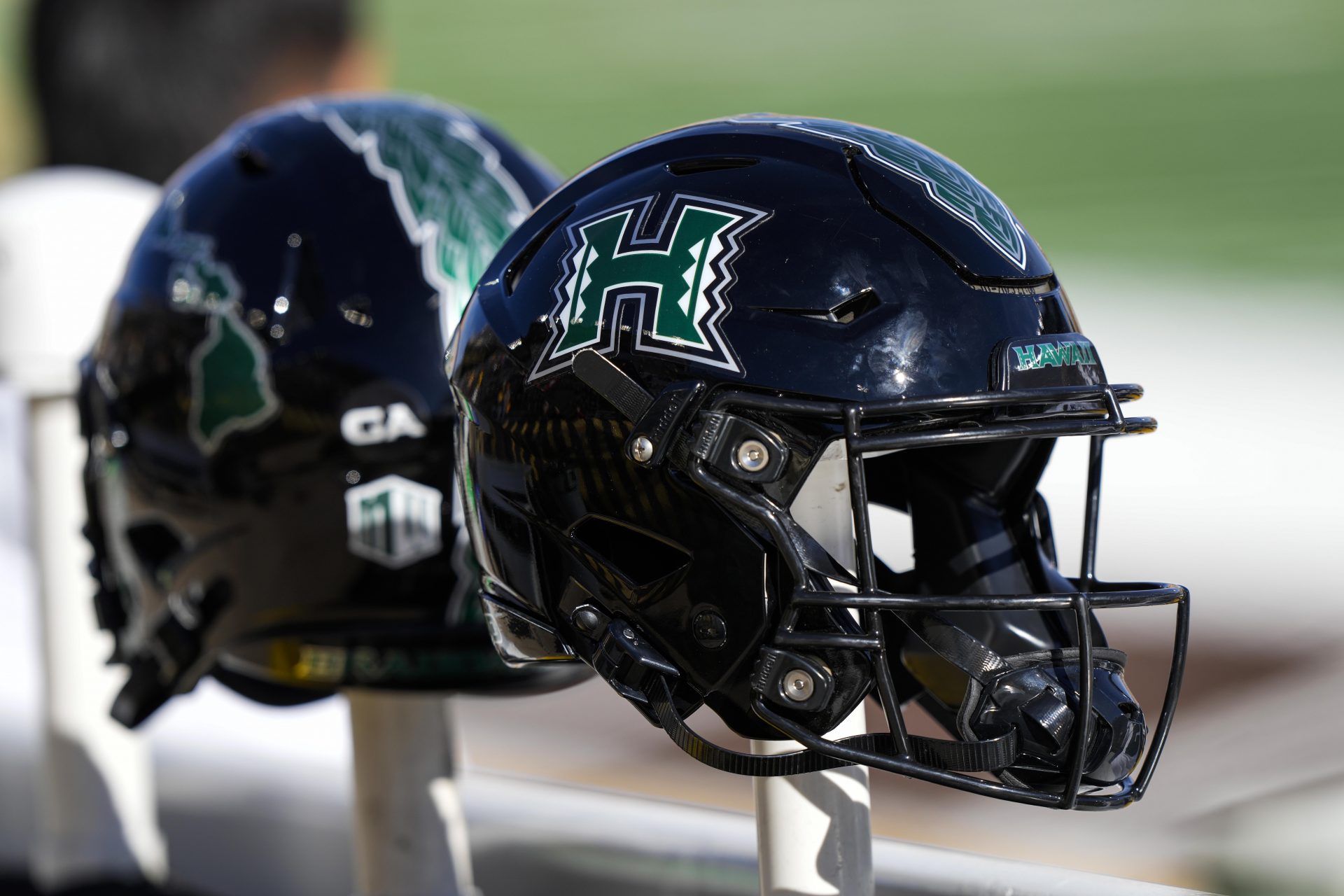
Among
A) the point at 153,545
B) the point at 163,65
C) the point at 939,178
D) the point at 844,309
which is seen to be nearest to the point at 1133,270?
the point at 163,65

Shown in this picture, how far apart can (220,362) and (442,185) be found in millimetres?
300

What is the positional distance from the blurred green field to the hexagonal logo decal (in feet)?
24.5

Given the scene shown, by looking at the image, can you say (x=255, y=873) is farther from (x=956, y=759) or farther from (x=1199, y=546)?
(x=1199, y=546)

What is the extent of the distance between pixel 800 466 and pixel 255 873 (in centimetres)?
154

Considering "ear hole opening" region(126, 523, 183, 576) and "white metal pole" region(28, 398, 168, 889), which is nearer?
"ear hole opening" region(126, 523, 183, 576)

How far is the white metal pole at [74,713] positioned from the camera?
214 cm

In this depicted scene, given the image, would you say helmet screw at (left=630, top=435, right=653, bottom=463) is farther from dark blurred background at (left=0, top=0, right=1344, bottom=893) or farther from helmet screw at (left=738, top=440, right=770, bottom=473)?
dark blurred background at (left=0, top=0, right=1344, bottom=893)

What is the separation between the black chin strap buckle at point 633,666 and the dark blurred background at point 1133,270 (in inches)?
32.3

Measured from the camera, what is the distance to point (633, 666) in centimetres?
116

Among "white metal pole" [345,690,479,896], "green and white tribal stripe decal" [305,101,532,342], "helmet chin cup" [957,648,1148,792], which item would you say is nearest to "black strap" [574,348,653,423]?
"helmet chin cup" [957,648,1148,792]

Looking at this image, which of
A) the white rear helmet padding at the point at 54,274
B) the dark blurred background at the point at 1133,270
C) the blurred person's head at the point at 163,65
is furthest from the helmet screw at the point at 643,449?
the blurred person's head at the point at 163,65

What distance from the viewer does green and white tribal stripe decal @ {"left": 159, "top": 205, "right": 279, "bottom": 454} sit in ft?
5.18

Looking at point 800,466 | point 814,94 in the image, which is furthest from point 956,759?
point 814,94

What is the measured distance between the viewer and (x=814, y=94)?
11.7 meters
